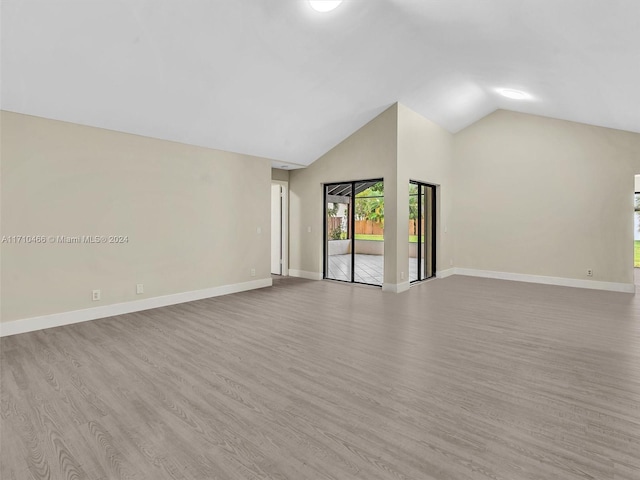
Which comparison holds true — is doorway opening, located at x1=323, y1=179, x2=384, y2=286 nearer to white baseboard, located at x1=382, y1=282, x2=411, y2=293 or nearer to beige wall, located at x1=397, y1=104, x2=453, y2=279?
white baseboard, located at x1=382, y1=282, x2=411, y2=293

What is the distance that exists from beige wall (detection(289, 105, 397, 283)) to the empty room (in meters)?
0.06

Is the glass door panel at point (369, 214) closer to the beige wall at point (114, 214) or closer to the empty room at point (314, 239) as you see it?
the empty room at point (314, 239)

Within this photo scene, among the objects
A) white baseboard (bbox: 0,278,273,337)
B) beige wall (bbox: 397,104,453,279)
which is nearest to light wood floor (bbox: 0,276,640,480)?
white baseboard (bbox: 0,278,273,337)

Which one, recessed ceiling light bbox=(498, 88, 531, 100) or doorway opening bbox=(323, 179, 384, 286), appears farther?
doorway opening bbox=(323, 179, 384, 286)

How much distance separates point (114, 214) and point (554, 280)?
8.33 meters

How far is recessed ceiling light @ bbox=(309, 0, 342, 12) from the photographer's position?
3.87m

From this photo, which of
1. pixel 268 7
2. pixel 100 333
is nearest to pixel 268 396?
pixel 100 333

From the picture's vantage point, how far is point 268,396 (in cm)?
271

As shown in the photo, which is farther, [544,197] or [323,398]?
[544,197]

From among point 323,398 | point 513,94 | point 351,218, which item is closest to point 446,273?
point 351,218

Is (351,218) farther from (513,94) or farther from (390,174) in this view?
(513,94)

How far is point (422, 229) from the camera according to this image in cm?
811

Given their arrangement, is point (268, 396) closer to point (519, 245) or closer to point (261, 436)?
point (261, 436)

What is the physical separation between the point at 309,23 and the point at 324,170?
382cm
